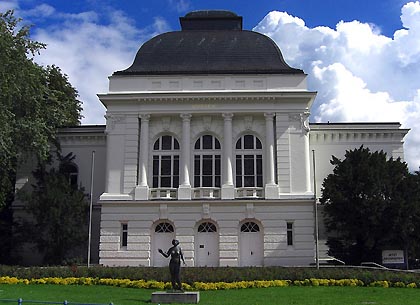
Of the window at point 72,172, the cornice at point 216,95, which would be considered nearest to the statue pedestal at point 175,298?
the cornice at point 216,95

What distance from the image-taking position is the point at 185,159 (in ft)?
133

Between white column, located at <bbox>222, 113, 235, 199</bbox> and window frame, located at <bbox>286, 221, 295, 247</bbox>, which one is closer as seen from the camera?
window frame, located at <bbox>286, 221, 295, 247</bbox>

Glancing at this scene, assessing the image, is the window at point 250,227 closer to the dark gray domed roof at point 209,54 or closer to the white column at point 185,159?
the white column at point 185,159

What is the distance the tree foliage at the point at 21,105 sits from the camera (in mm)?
33875

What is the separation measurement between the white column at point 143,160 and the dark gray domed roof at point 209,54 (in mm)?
3815

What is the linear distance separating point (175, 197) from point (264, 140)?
25.2ft

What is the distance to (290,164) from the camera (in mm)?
40562

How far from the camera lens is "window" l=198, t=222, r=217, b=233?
40094 mm

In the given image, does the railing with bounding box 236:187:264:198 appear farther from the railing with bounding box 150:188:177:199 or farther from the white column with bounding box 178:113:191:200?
the railing with bounding box 150:188:177:199

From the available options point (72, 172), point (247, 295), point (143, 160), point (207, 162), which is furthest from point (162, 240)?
A: point (247, 295)

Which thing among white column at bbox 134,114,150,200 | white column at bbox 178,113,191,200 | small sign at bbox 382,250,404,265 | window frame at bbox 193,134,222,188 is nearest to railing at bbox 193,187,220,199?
window frame at bbox 193,134,222,188

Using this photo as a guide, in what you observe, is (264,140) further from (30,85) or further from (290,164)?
(30,85)

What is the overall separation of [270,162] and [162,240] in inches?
374

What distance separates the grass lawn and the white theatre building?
42.1 feet
